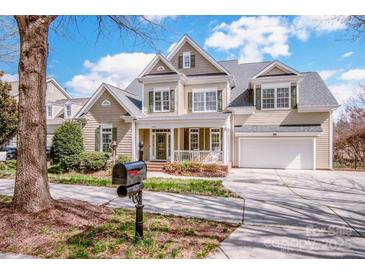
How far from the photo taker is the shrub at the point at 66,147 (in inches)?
488

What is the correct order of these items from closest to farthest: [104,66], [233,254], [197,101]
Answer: [233,254]
[104,66]
[197,101]

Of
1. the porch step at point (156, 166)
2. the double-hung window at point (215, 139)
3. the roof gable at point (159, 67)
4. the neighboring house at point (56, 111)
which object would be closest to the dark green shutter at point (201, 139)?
the double-hung window at point (215, 139)

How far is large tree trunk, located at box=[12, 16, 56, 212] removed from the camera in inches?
163

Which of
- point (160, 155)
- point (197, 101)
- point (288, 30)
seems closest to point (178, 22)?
point (288, 30)

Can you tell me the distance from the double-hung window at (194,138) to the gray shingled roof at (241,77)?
2934 millimetres

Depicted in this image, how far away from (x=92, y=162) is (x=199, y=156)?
593 cm

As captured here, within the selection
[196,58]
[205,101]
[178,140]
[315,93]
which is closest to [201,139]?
[178,140]

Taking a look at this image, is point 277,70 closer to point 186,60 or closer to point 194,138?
point 186,60

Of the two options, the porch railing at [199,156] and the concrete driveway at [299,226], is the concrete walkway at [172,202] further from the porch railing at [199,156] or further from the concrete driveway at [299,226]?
the porch railing at [199,156]

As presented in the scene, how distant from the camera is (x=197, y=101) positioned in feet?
48.0

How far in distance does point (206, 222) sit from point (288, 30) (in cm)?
572

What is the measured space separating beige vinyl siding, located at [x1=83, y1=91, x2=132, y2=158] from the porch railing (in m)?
3.18
